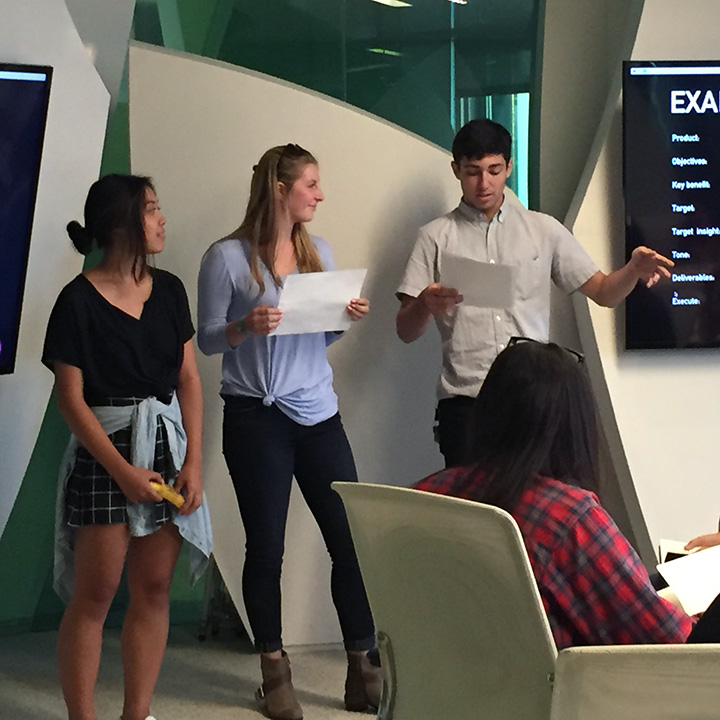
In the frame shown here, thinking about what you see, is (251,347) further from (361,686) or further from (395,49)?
(395,49)

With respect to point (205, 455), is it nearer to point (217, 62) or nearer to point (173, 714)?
point (173, 714)

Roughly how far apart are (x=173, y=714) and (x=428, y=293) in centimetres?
151

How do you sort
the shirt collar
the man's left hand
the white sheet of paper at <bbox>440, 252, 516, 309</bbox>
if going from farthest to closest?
the shirt collar < the man's left hand < the white sheet of paper at <bbox>440, 252, 516, 309</bbox>

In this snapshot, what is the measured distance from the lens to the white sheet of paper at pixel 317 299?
3.35m

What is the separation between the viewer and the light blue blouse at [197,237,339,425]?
359cm

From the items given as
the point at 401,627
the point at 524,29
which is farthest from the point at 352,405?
the point at 401,627

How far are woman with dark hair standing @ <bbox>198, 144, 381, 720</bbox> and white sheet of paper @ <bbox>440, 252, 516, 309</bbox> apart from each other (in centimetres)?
44

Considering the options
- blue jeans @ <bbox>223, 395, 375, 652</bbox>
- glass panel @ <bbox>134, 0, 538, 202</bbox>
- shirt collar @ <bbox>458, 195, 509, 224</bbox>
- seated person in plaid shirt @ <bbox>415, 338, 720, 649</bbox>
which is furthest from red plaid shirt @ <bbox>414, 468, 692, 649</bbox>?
glass panel @ <bbox>134, 0, 538, 202</bbox>

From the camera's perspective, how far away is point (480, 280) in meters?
3.45

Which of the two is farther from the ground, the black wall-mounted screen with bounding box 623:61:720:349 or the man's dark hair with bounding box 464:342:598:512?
the black wall-mounted screen with bounding box 623:61:720:349

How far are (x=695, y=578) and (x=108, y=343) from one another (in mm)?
1820

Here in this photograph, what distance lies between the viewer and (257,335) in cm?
363

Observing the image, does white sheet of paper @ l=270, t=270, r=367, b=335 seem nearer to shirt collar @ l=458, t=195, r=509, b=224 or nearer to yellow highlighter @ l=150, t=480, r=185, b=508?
yellow highlighter @ l=150, t=480, r=185, b=508

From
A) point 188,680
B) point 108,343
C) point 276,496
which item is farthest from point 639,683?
point 188,680
